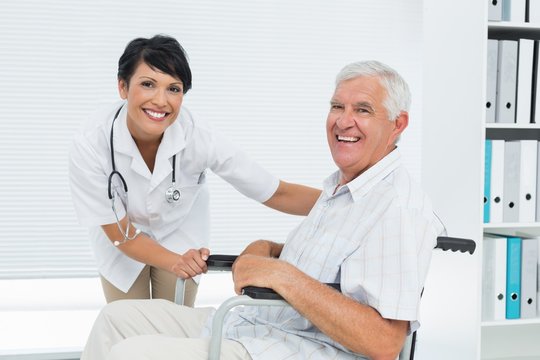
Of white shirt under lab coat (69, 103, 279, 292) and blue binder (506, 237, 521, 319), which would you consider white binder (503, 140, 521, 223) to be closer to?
blue binder (506, 237, 521, 319)

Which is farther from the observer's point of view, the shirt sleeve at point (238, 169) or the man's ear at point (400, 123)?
the shirt sleeve at point (238, 169)

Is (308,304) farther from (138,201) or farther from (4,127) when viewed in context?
(4,127)

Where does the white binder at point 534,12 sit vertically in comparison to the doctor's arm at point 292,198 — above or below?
above

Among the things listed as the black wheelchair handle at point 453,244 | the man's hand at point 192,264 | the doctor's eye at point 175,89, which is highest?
the doctor's eye at point 175,89

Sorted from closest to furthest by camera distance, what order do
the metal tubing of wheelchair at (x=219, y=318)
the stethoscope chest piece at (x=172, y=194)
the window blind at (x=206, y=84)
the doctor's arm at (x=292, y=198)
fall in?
1. the metal tubing of wheelchair at (x=219, y=318)
2. the stethoscope chest piece at (x=172, y=194)
3. the doctor's arm at (x=292, y=198)
4. the window blind at (x=206, y=84)

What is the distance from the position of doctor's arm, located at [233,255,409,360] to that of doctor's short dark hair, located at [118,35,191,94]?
0.75m

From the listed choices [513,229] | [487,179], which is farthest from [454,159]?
[513,229]

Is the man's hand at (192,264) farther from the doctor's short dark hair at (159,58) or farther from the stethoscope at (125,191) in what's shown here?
the doctor's short dark hair at (159,58)

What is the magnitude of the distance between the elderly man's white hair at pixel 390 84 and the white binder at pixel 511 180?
936 millimetres

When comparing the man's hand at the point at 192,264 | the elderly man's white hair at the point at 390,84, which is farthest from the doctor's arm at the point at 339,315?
the elderly man's white hair at the point at 390,84

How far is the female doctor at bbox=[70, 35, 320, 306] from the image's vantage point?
2.03 meters

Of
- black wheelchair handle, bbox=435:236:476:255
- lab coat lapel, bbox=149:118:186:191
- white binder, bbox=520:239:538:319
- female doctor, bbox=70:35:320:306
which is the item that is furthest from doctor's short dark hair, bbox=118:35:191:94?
white binder, bbox=520:239:538:319

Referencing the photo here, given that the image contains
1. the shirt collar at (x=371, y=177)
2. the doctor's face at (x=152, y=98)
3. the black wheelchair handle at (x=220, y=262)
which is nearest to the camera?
the shirt collar at (x=371, y=177)

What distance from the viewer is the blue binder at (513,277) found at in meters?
2.57
